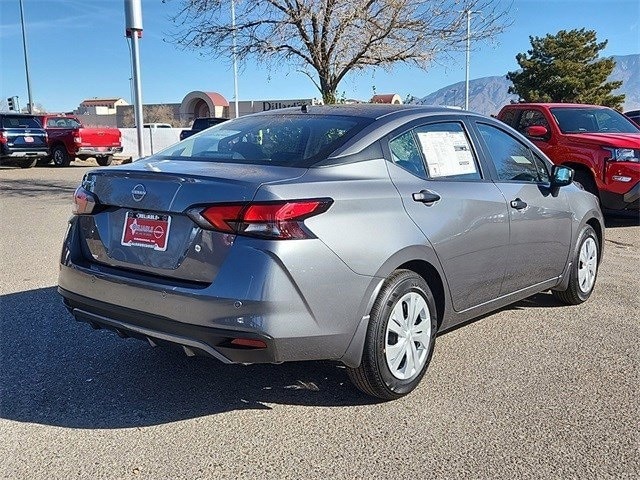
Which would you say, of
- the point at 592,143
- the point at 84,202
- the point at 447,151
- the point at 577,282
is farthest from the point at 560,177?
the point at 592,143

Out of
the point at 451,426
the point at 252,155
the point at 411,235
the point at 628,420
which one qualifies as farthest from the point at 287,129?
the point at 628,420

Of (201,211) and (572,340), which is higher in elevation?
(201,211)

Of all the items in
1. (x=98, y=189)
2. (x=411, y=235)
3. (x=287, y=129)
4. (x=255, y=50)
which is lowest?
(x=411, y=235)

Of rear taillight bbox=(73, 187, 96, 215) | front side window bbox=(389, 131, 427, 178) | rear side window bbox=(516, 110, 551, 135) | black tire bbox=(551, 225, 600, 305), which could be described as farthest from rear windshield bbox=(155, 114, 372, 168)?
rear side window bbox=(516, 110, 551, 135)

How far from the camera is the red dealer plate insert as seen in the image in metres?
3.11

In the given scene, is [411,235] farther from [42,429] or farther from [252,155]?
[42,429]

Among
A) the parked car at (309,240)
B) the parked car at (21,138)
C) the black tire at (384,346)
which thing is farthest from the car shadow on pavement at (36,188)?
the black tire at (384,346)

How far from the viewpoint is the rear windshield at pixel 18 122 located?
65.1 ft

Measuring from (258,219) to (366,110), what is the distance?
1.49 m

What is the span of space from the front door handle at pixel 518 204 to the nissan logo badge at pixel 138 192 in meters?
2.48

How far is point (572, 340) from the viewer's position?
4.51m

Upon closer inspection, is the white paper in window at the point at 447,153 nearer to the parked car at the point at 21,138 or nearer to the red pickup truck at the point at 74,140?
the parked car at the point at 21,138

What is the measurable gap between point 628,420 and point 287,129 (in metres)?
2.51

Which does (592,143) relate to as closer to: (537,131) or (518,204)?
(537,131)
